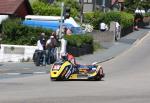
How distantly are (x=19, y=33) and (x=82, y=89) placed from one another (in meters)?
19.0

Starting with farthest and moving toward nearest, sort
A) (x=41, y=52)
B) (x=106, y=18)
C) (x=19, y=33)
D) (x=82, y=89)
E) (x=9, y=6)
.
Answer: (x=106, y=18) → (x=9, y=6) → (x=19, y=33) → (x=41, y=52) → (x=82, y=89)

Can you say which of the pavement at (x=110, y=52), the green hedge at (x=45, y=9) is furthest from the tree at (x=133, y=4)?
the green hedge at (x=45, y=9)

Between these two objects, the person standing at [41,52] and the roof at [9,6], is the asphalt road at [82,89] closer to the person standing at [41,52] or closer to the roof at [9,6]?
the person standing at [41,52]

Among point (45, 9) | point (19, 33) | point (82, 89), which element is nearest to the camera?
point (82, 89)

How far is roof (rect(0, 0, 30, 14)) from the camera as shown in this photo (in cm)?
4828

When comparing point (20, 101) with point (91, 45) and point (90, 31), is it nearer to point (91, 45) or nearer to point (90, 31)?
point (91, 45)

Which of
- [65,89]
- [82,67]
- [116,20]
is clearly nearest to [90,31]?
[116,20]

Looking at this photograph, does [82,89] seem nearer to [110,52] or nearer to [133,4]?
[110,52]

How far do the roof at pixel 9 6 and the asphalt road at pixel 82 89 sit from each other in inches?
741

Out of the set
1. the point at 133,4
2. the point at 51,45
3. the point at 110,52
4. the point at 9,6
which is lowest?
the point at 133,4

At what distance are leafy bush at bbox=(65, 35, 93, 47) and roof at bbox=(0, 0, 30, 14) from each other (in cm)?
796

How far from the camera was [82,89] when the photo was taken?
1980 cm

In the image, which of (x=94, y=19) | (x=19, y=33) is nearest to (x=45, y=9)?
(x=94, y=19)

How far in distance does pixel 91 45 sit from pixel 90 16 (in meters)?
19.8
